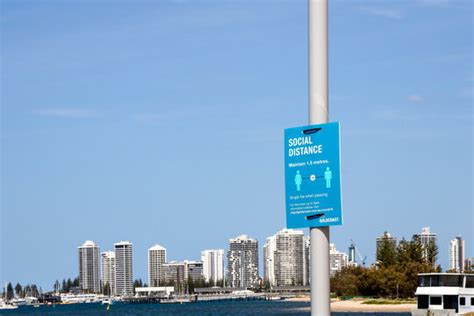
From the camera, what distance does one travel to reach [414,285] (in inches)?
5640

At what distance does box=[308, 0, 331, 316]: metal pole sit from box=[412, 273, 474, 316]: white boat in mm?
60411

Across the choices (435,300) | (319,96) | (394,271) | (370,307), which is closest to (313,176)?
(319,96)

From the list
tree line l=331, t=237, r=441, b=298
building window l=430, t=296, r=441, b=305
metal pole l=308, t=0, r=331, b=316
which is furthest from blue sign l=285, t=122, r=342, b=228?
tree line l=331, t=237, r=441, b=298

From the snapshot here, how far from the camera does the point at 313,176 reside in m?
8.84

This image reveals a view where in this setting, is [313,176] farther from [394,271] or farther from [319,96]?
[394,271]

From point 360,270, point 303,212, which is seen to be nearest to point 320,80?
point 303,212

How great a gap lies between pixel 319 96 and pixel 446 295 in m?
63.7

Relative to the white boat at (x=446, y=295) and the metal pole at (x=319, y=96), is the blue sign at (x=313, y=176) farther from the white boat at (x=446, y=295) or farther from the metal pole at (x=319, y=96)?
the white boat at (x=446, y=295)

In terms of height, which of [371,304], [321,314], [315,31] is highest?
[315,31]

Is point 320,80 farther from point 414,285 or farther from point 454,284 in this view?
point 414,285

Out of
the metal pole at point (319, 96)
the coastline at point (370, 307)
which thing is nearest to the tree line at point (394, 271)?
the coastline at point (370, 307)

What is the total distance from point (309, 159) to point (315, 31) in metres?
1.07

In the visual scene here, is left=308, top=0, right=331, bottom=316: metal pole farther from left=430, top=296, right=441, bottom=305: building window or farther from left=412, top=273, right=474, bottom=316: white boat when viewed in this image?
left=430, top=296, right=441, bottom=305: building window

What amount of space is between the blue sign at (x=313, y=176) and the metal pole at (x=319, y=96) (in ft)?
0.60
